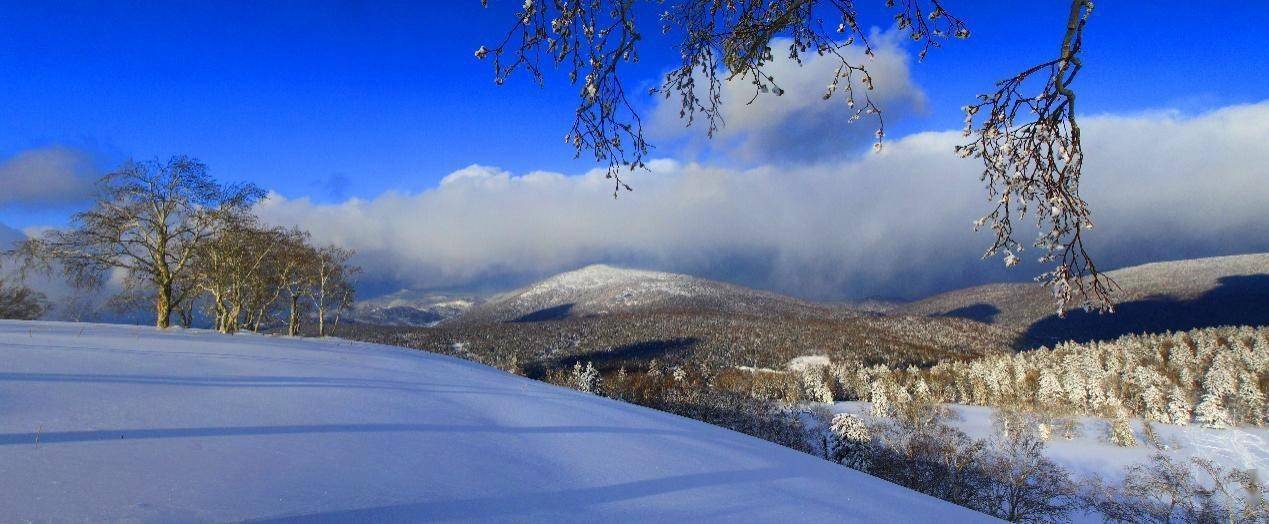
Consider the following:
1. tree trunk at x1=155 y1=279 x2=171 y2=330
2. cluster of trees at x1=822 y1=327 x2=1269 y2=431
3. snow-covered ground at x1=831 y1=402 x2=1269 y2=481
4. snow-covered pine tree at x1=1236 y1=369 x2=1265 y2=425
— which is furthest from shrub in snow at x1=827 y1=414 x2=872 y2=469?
snow-covered pine tree at x1=1236 y1=369 x2=1265 y2=425

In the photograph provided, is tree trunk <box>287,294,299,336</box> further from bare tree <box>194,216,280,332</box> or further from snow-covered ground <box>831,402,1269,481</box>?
snow-covered ground <box>831,402,1269,481</box>

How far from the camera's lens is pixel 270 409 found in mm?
5281

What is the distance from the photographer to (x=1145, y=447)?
65.8 meters

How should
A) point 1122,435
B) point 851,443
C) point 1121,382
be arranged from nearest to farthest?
point 851,443, point 1122,435, point 1121,382

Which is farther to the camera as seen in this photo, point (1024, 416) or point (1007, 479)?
point (1024, 416)

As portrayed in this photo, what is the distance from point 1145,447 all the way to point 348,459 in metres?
91.9

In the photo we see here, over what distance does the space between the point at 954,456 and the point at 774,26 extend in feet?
112

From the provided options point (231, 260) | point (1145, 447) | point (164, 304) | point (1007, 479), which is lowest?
point (1145, 447)

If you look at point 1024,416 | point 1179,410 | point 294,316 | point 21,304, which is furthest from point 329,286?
point 1179,410

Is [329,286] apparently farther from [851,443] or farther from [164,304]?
[851,443]

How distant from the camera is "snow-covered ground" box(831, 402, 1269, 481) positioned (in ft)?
193

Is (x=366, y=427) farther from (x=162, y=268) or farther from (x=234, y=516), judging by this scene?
(x=162, y=268)

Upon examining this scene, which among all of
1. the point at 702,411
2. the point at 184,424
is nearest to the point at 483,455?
the point at 184,424

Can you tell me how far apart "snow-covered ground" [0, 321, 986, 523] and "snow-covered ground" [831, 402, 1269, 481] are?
65.3 m
